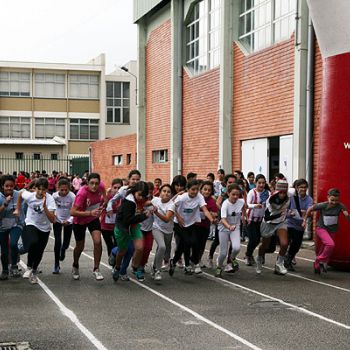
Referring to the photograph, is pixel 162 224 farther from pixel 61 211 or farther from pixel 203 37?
pixel 203 37

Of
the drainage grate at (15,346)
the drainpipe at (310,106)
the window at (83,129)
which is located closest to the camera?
the drainage grate at (15,346)

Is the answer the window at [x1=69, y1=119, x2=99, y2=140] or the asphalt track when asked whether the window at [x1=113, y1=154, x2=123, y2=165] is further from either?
the asphalt track

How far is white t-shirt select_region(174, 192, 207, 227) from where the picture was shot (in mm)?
11531

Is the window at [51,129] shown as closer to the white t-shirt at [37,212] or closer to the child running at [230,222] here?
the child running at [230,222]

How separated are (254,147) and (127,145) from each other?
15374 mm

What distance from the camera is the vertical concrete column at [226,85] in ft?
74.6

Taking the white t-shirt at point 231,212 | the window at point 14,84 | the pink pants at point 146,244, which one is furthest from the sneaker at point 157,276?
the window at point 14,84

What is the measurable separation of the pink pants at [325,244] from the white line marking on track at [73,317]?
4724 mm

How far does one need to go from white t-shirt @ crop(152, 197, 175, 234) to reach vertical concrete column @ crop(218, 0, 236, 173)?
38.3 ft

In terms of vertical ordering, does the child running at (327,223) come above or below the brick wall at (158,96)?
below

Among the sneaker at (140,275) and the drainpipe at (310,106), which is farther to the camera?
the drainpipe at (310,106)

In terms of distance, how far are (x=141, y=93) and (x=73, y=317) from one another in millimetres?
24987

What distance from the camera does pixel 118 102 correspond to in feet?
190

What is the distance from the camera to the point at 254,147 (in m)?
21.5
